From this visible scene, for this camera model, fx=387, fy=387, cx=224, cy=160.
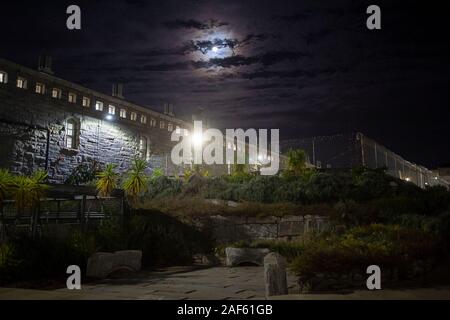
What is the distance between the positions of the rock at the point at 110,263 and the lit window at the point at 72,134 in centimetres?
1643

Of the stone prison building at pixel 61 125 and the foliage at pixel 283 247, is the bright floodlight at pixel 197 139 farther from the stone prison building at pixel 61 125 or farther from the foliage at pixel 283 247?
the foliage at pixel 283 247

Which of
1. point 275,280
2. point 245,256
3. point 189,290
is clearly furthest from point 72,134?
point 275,280

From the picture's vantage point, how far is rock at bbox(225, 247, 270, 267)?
12.4m

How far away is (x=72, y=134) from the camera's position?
83.6 feet

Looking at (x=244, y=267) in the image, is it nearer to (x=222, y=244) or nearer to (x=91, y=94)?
(x=222, y=244)

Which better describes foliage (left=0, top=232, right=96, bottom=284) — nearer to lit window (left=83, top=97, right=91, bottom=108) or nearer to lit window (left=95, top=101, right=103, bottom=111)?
lit window (left=83, top=97, right=91, bottom=108)

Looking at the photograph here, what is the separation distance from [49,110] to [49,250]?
53.4 ft

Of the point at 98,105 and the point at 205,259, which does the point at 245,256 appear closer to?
the point at 205,259

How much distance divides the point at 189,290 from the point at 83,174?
19502 millimetres

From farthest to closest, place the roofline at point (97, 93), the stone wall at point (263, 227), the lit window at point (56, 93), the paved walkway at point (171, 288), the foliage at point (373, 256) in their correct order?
1. the lit window at point (56, 93)
2. the roofline at point (97, 93)
3. the stone wall at point (263, 227)
4. the foliage at point (373, 256)
5. the paved walkway at point (171, 288)

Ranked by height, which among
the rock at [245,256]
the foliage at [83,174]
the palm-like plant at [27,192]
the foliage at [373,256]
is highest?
the foliage at [83,174]

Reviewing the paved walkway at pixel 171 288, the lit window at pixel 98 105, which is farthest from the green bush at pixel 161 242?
the lit window at pixel 98 105

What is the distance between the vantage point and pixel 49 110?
23703 millimetres

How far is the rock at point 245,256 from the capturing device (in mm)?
12391
